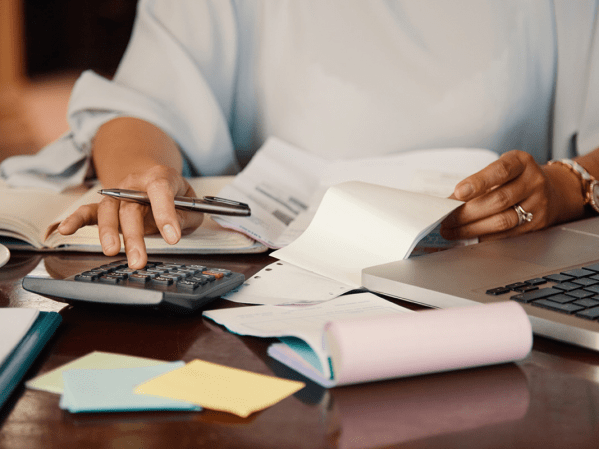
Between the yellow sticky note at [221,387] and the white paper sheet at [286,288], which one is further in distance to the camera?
the white paper sheet at [286,288]

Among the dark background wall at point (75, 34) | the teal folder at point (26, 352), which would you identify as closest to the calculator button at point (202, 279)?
the teal folder at point (26, 352)

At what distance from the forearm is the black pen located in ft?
0.43

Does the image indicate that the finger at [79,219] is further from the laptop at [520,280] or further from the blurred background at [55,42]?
the blurred background at [55,42]

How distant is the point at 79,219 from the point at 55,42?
691 centimetres

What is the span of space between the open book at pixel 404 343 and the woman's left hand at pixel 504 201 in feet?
0.95

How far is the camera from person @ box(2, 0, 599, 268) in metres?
1.03

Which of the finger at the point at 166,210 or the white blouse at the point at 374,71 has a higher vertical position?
the white blouse at the point at 374,71

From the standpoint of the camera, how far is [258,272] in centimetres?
59

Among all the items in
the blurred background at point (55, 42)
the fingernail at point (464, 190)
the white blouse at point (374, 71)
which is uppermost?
the white blouse at point (374, 71)

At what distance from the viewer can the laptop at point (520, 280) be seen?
42cm

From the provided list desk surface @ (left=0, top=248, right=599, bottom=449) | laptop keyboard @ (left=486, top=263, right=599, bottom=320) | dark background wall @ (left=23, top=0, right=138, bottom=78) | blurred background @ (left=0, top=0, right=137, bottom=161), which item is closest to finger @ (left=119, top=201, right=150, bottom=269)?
desk surface @ (left=0, top=248, right=599, bottom=449)

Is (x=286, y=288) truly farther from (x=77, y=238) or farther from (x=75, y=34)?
(x=75, y=34)

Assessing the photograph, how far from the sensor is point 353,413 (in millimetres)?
324

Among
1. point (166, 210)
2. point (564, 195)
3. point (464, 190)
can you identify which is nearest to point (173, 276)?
point (166, 210)
